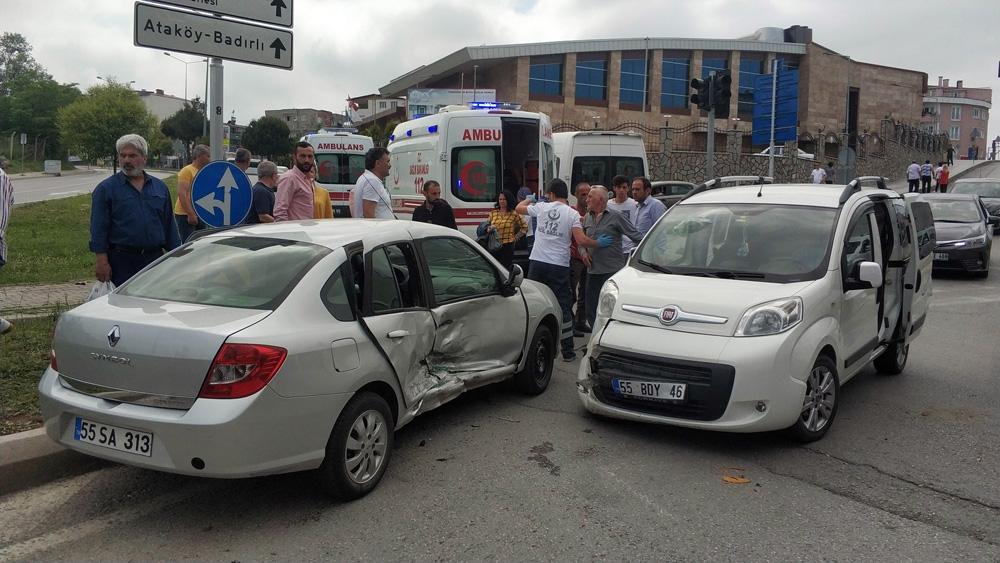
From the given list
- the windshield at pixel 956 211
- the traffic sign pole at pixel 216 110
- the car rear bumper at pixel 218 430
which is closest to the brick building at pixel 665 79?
the windshield at pixel 956 211

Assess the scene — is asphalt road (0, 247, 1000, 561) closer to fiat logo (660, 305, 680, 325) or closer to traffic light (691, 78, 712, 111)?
fiat logo (660, 305, 680, 325)

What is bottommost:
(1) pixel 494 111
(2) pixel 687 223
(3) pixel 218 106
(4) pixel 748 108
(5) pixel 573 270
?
(5) pixel 573 270

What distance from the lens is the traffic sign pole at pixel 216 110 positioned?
741 cm

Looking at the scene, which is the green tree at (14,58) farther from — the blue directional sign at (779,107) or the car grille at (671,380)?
the car grille at (671,380)

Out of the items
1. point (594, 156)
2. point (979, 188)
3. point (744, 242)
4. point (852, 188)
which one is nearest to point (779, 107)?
point (979, 188)

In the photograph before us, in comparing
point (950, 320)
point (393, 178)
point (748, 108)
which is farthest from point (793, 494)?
point (748, 108)

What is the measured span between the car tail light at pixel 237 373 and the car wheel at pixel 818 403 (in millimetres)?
3505

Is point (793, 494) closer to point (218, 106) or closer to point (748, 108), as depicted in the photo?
point (218, 106)

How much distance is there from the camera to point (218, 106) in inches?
293

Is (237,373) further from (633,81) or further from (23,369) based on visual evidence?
(633,81)

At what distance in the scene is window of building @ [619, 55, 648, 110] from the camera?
184ft

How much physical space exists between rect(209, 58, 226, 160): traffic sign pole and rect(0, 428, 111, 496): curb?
338cm

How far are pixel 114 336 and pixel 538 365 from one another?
11.9ft

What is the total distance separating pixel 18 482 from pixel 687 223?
16.8ft
